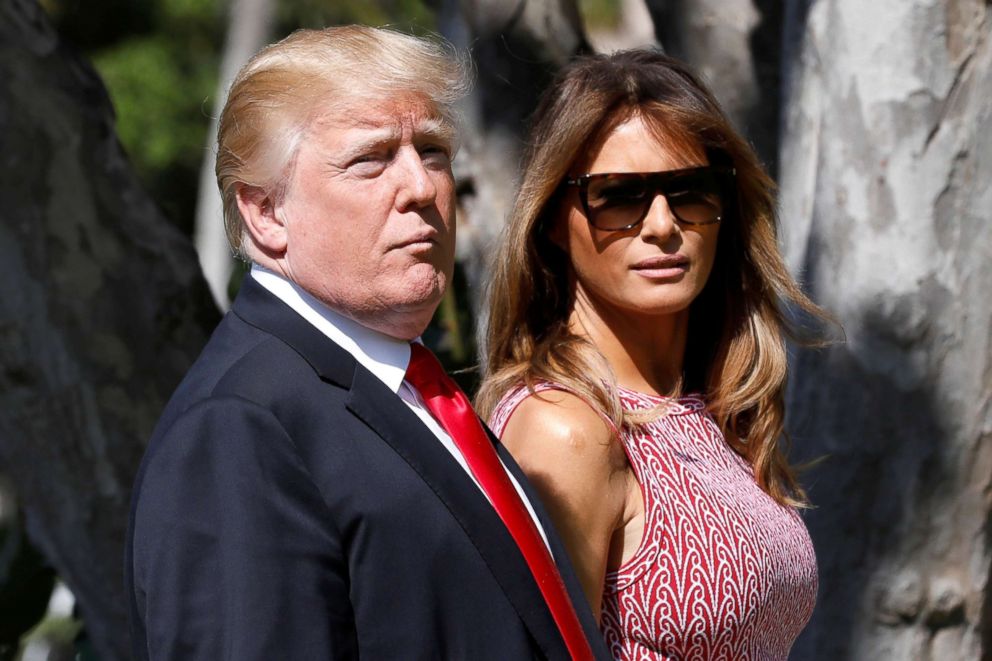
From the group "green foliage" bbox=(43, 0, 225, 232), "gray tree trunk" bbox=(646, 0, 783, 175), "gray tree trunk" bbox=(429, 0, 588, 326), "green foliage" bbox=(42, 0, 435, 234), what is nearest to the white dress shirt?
"gray tree trunk" bbox=(429, 0, 588, 326)

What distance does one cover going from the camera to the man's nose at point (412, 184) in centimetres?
175

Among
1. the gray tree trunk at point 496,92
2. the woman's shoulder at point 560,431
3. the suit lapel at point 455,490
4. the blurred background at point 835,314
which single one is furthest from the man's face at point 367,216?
the gray tree trunk at point 496,92

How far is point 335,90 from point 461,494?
1.79ft

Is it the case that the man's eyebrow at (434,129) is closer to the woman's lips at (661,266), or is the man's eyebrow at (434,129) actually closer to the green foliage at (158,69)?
the woman's lips at (661,266)

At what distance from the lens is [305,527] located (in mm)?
1556

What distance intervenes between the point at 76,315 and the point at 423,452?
6.53 ft

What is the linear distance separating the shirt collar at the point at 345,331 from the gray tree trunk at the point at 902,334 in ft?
6.19

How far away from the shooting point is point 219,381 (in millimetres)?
1655

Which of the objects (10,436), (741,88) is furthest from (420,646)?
(741,88)

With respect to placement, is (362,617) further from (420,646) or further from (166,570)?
(166,570)

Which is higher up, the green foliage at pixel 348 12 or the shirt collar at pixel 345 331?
the shirt collar at pixel 345 331

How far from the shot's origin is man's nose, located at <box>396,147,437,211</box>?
1.75m

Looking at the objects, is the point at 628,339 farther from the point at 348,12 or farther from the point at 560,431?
the point at 348,12

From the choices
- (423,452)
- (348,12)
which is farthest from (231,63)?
(423,452)
